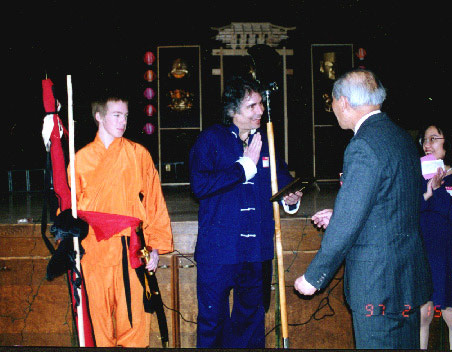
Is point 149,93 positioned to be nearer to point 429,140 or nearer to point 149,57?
point 149,57

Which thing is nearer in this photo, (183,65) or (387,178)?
(387,178)

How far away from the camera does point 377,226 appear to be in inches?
64.1

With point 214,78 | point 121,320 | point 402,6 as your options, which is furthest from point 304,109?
point 121,320

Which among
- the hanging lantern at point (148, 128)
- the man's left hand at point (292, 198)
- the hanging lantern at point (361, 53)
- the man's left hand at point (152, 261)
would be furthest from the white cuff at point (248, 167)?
the hanging lantern at point (361, 53)

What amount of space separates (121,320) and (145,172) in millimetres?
885

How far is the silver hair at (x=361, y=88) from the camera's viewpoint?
1.73 m

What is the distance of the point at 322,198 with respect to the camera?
4.85m

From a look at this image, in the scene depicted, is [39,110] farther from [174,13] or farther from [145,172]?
[145,172]

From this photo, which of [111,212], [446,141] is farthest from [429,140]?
[111,212]

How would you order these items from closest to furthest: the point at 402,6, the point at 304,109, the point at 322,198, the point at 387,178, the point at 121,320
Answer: the point at 387,178, the point at 121,320, the point at 322,198, the point at 402,6, the point at 304,109

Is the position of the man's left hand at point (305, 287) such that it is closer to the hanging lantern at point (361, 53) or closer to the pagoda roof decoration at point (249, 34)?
the pagoda roof decoration at point (249, 34)

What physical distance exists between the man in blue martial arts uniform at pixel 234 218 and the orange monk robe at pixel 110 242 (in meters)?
0.37

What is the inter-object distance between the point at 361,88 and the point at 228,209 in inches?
43.3

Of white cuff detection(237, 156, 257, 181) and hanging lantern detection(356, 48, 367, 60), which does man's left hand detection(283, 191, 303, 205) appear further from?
hanging lantern detection(356, 48, 367, 60)
